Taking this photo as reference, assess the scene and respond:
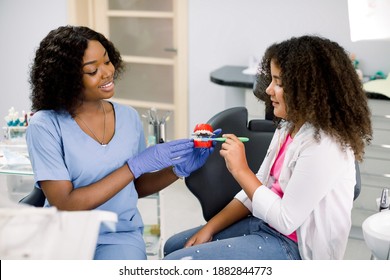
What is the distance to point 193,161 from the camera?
1.54m

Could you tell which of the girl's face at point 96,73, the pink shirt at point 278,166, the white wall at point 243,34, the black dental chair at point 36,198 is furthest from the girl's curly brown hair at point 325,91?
the white wall at point 243,34

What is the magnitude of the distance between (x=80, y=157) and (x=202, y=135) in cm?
34

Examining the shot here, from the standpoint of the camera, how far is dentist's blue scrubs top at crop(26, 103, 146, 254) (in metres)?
1.40

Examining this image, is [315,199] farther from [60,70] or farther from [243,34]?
[243,34]

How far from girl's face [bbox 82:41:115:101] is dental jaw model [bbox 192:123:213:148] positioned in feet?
0.87

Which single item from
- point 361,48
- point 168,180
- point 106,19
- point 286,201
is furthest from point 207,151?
point 106,19

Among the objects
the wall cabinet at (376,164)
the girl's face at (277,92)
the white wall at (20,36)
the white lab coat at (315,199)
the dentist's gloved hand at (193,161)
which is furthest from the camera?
the white wall at (20,36)

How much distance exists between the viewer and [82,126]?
1.49 metres

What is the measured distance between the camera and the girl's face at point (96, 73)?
4.63 feet

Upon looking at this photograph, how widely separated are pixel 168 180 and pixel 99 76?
1.31ft

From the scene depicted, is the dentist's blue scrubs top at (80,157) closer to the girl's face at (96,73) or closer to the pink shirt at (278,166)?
the girl's face at (96,73)

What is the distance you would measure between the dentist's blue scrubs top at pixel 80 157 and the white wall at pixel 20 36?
145cm

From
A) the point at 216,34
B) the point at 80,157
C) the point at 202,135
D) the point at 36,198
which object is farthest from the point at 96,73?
the point at 216,34

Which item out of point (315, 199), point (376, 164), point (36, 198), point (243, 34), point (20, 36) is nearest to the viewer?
point (315, 199)
